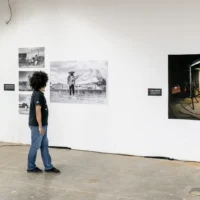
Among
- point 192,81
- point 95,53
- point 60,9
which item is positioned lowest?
point 192,81

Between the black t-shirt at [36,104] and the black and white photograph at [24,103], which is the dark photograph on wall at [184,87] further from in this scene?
the black and white photograph at [24,103]

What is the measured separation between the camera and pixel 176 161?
5.56m

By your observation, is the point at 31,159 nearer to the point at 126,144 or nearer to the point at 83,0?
the point at 126,144

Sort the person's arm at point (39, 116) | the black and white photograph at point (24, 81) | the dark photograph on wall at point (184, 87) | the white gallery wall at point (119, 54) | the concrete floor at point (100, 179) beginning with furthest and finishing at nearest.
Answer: the black and white photograph at point (24, 81) → the white gallery wall at point (119, 54) → the dark photograph on wall at point (184, 87) → the person's arm at point (39, 116) → the concrete floor at point (100, 179)

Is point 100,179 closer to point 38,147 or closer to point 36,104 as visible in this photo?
point 38,147

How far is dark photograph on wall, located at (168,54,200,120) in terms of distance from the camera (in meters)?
5.40

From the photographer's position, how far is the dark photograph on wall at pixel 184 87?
540 cm

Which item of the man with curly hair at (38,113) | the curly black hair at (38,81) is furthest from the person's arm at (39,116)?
the curly black hair at (38,81)

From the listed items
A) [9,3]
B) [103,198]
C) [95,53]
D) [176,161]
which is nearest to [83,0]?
[95,53]

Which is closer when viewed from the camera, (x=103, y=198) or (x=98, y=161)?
(x=103, y=198)

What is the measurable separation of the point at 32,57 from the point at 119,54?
75.7 inches

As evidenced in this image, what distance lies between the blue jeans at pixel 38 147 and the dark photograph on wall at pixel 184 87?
7.17 ft

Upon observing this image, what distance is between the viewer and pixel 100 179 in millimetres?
4637

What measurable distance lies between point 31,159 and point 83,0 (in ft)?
10.3
